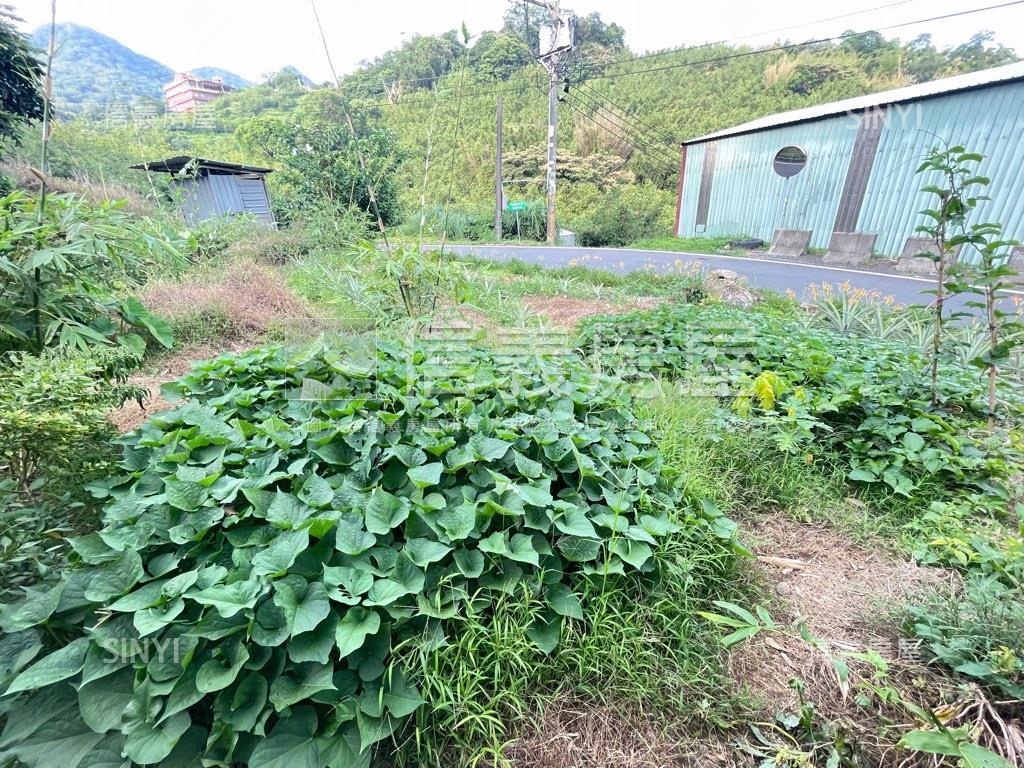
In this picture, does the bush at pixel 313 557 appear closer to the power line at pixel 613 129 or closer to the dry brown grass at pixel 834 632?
the dry brown grass at pixel 834 632

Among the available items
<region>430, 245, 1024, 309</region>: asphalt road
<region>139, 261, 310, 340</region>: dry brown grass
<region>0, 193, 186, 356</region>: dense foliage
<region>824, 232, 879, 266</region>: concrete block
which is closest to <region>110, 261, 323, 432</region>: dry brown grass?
<region>139, 261, 310, 340</region>: dry brown grass

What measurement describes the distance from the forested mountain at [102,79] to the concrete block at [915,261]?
9.66 meters

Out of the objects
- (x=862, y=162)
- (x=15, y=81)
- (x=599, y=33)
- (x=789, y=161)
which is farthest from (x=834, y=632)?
(x=599, y=33)

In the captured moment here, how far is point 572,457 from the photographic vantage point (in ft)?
4.50

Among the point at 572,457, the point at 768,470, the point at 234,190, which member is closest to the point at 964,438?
the point at 768,470

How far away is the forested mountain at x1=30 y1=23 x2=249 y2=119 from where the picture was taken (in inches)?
134

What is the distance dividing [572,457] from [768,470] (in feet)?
3.27

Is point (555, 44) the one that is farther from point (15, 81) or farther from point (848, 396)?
point (848, 396)

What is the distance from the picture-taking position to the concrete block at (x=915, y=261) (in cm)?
666

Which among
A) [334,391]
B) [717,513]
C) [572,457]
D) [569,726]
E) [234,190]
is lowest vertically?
[569,726]

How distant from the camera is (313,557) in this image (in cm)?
98

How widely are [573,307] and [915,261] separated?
21.1ft

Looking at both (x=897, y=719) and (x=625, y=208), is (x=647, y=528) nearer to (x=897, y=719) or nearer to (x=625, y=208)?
(x=897, y=719)

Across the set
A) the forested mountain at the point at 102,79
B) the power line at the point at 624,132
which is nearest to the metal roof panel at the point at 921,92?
the power line at the point at 624,132
